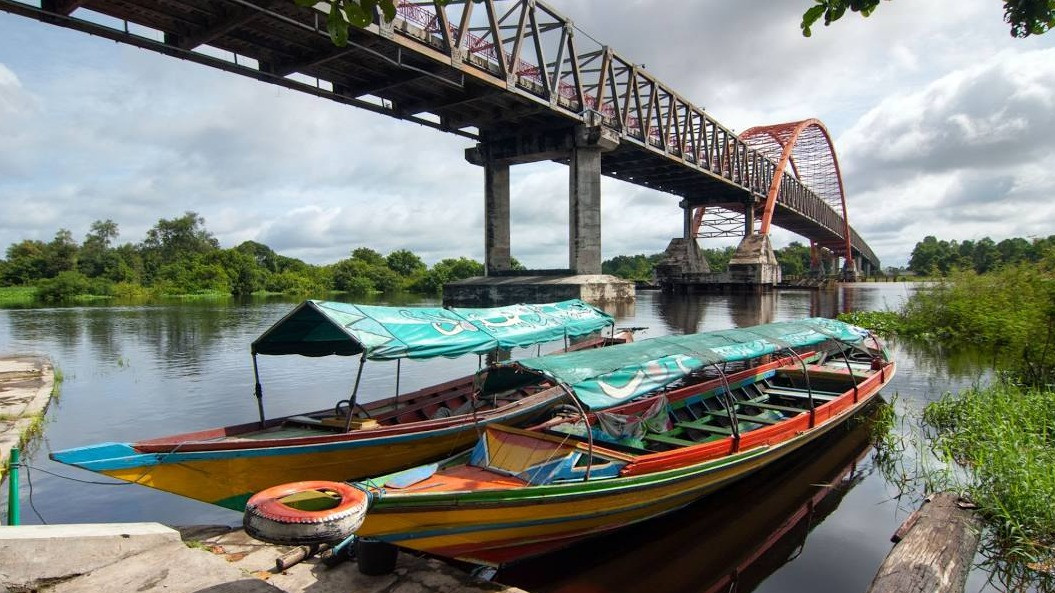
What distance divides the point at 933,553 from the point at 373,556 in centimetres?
546

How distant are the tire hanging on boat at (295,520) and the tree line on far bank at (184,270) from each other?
77.4 m

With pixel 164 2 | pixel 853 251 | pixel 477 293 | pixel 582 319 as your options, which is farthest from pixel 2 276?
pixel 853 251

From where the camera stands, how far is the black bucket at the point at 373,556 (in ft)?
18.1

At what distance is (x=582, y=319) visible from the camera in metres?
14.4

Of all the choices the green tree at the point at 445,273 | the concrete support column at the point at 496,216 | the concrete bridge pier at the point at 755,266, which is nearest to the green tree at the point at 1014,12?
the concrete support column at the point at 496,216

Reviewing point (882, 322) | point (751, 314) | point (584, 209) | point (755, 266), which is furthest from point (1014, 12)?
point (755, 266)

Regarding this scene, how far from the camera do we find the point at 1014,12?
454 cm

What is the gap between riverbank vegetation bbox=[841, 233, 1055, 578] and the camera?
646 cm

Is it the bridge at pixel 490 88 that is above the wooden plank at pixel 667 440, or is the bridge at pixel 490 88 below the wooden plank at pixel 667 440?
above

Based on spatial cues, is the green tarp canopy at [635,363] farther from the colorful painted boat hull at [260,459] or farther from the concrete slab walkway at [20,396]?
the concrete slab walkway at [20,396]

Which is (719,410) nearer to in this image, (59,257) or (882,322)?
(882,322)

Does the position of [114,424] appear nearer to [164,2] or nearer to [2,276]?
[164,2]

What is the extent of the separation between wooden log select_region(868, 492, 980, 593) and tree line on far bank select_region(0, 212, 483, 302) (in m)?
77.2

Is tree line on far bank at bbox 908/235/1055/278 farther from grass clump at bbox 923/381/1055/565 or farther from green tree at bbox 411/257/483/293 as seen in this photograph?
grass clump at bbox 923/381/1055/565
